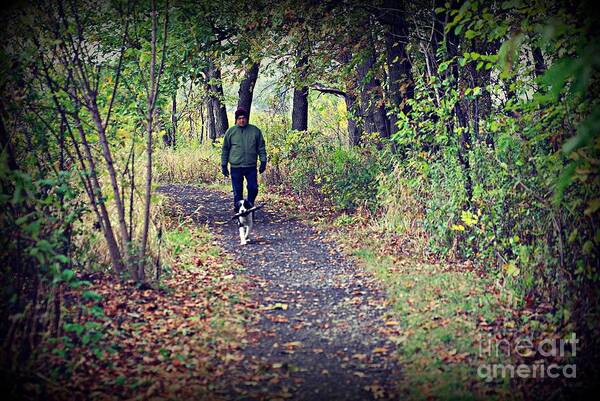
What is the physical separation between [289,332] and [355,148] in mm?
7866

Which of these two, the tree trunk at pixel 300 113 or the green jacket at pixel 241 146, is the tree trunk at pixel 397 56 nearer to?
the green jacket at pixel 241 146

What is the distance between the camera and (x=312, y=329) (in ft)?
19.9

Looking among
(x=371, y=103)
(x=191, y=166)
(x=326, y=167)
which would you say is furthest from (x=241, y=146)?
(x=191, y=166)

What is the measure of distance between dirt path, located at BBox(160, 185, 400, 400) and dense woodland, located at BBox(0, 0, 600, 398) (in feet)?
4.85

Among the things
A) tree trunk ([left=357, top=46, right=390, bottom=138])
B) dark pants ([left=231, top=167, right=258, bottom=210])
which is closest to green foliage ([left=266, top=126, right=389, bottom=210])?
tree trunk ([left=357, top=46, right=390, bottom=138])

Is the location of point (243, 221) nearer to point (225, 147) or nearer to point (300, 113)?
point (225, 147)

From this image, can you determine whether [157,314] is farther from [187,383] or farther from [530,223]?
[530,223]

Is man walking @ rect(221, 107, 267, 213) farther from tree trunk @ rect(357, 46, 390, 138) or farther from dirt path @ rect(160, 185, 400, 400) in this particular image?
tree trunk @ rect(357, 46, 390, 138)

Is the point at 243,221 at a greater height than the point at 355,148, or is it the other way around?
the point at 355,148

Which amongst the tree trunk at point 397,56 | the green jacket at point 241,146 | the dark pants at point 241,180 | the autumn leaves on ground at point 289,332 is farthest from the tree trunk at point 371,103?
the autumn leaves on ground at point 289,332

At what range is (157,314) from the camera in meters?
6.20

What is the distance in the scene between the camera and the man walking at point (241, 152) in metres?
10.7

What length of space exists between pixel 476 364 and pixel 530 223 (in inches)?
91.6

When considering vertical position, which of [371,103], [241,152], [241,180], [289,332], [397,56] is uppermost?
[397,56]
